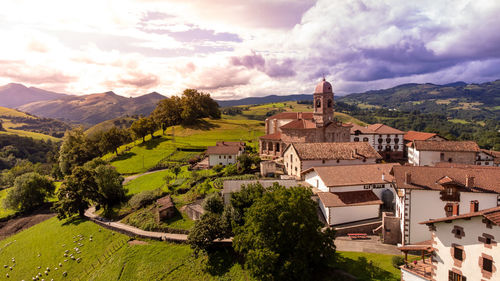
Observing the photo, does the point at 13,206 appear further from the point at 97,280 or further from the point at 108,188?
the point at 97,280

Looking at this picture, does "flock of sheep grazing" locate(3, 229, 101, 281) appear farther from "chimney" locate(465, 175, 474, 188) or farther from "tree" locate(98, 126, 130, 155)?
"tree" locate(98, 126, 130, 155)

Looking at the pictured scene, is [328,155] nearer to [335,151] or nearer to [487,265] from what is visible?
[335,151]

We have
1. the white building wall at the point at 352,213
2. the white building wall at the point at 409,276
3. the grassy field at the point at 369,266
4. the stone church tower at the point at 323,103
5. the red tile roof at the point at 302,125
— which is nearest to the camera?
the white building wall at the point at 409,276

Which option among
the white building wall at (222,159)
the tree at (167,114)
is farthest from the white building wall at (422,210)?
the tree at (167,114)

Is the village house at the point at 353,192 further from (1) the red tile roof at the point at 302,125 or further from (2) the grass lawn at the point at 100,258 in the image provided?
(1) the red tile roof at the point at 302,125

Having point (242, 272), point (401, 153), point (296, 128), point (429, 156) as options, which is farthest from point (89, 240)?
point (401, 153)

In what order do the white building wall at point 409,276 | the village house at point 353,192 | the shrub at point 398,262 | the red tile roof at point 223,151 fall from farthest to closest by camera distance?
the red tile roof at point 223,151 → the village house at point 353,192 → the shrub at point 398,262 → the white building wall at point 409,276

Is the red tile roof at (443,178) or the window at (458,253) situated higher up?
the red tile roof at (443,178)
